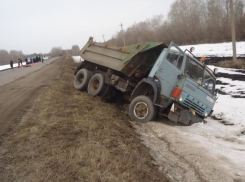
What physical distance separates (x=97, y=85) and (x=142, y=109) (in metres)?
2.70

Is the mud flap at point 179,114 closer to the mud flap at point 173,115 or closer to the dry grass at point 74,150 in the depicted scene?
the mud flap at point 173,115

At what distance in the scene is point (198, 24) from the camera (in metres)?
43.8

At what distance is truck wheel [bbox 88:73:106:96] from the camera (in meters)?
8.26

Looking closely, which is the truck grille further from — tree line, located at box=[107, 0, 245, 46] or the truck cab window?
tree line, located at box=[107, 0, 245, 46]

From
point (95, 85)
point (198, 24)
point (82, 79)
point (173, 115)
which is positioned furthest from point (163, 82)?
point (198, 24)

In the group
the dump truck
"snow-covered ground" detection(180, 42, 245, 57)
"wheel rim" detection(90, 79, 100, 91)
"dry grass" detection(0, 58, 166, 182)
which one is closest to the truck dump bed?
the dump truck

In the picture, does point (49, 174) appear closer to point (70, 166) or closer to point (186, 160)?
point (70, 166)

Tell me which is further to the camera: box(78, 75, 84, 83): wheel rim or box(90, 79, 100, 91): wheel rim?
box(78, 75, 84, 83): wheel rim

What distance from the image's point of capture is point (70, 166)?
3648 mm

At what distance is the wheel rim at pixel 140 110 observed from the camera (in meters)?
6.64

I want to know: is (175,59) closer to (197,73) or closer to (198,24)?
(197,73)

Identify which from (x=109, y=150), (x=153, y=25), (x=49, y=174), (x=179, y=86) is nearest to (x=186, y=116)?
(x=179, y=86)

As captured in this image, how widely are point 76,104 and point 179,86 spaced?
3.18 metres

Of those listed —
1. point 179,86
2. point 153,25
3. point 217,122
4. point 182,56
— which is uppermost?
point 153,25
